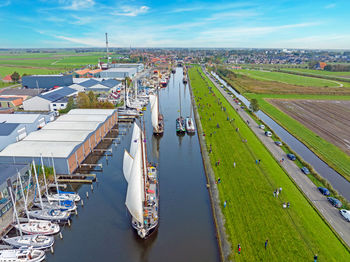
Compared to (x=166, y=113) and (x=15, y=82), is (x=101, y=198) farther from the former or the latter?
(x=15, y=82)

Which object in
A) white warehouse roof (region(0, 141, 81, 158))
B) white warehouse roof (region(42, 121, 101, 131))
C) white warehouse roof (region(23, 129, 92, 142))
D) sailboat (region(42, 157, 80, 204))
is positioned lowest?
sailboat (region(42, 157, 80, 204))

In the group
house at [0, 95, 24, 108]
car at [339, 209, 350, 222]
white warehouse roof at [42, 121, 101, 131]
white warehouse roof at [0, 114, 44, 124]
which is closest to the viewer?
car at [339, 209, 350, 222]

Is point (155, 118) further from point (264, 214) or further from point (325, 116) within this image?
point (325, 116)

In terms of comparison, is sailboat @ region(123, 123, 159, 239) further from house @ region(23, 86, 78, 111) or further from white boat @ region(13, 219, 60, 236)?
house @ region(23, 86, 78, 111)

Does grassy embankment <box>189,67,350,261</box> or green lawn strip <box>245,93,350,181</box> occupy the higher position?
green lawn strip <box>245,93,350,181</box>

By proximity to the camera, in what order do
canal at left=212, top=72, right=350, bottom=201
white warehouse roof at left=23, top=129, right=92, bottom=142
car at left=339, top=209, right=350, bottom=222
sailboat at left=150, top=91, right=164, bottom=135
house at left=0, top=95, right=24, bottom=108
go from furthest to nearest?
house at left=0, top=95, right=24, bottom=108, sailboat at left=150, top=91, right=164, bottom=135, white warehouse roof at left=23, top=129, right=92, bottom=142, canal at left=212, top=72, right=350, bottom=201, car at left=339, top=209, right=350, bottom=222

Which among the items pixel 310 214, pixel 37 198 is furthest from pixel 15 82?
pixel 310 214

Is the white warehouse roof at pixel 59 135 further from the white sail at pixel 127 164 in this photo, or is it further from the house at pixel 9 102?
the house at pixel 9 102

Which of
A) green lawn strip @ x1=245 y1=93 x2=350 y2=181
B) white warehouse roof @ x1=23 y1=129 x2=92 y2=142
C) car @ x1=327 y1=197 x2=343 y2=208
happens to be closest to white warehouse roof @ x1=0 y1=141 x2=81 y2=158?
white warehouse roof @ x1=23 y1=129 x2=92 y2=142

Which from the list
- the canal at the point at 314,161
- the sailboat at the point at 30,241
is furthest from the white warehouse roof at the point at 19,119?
the canal at the point at 314,161
